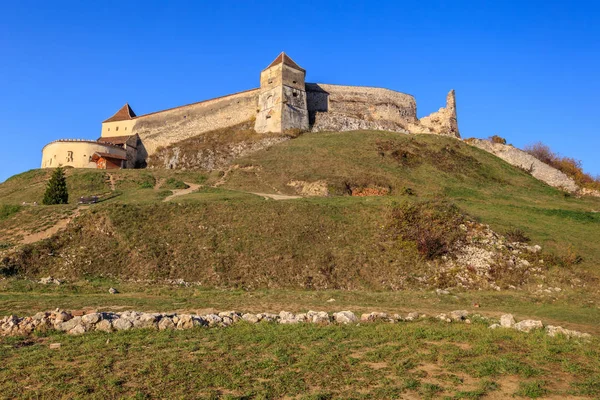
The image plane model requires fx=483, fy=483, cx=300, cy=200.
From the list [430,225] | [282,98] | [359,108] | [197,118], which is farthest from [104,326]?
A: [359,108]

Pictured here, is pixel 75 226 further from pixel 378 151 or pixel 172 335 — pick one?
pixel 378 151

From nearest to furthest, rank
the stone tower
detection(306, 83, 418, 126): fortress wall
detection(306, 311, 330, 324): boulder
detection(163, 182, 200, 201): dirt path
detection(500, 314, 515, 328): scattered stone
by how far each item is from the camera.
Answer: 1. detection(500, 314, 515, 328): scattered stone
2. detection(306, 311, 330, 324): boulder
3. detection(163, 182, 200, 201): dirt path
4. the stone tower
5. detection(306, 83, 418, 126): fortress wall

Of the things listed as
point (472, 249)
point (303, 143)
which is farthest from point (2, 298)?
point (303, 143)

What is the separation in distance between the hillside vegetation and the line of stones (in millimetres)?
7763

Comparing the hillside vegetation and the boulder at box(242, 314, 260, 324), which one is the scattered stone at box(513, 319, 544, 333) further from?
the hillside vegetation

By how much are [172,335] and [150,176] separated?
32.9 m

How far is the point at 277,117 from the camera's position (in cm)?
5169

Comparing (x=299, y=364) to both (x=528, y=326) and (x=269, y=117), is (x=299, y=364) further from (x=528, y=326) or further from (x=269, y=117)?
(x=269, y=117)

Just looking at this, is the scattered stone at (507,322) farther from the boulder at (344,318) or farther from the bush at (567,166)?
the bush at (567,166)

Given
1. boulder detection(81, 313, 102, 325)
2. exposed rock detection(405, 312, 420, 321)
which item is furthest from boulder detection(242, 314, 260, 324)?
exposed rock detection(405, 312, 420, 321)

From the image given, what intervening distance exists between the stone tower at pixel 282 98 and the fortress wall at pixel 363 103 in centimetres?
422

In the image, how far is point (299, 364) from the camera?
8.54 metres

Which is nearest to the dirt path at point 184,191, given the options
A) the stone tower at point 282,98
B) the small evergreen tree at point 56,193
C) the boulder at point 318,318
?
the small evergreen tree at point 56,193

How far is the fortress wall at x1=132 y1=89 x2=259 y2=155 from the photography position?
5616 centimetres
